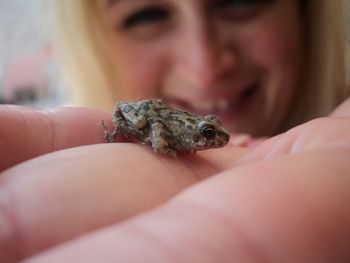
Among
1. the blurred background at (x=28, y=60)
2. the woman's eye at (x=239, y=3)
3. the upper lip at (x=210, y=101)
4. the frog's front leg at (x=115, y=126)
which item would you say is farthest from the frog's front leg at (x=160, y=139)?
the blurred background at (x=28, y=60)

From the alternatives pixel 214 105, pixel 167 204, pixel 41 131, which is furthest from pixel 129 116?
pixel 214 105

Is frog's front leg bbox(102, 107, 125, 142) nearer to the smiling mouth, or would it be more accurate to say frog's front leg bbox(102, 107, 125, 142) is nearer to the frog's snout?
the frog's snout

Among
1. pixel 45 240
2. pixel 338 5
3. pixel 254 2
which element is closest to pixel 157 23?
pixel 254 2

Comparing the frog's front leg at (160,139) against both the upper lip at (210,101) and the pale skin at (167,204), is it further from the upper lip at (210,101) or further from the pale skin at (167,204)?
the upper lip at (210,101)

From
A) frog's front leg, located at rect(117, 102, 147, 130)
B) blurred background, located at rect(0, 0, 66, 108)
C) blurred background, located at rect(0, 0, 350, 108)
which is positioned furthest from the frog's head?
blurred background, located at rect(0, 0, 66, 108)

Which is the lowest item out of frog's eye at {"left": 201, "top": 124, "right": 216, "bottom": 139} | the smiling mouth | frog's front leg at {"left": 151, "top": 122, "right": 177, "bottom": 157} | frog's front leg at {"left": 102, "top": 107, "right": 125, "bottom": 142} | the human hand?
the smiling mouth

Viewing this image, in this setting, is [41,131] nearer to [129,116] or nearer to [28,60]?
[129,116]

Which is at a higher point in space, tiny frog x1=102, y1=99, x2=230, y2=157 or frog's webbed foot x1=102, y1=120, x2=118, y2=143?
frog's webbed foot x1=102, y1=120, x2=118, y2=143
